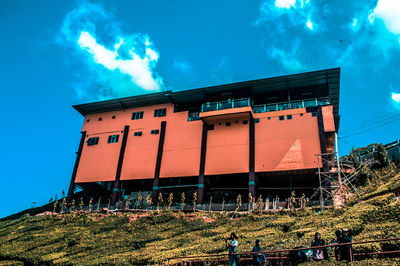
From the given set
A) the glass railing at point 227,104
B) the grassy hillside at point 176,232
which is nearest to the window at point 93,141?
the grassy hillside at point 176,232

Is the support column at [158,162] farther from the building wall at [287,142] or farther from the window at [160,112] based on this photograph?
the building wall at [287,142]

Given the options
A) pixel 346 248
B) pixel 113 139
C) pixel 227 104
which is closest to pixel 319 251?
pixel 346 248

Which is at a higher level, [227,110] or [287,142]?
[227,110]

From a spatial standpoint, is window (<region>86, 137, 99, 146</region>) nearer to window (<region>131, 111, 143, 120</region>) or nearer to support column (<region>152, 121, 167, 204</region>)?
window (<region>131, 111, 143, 120</region>)

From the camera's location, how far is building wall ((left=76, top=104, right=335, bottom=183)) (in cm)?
3431

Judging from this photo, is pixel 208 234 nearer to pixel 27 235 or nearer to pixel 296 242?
pixel 296 242

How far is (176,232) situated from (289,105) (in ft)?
60.0

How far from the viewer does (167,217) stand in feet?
98.7

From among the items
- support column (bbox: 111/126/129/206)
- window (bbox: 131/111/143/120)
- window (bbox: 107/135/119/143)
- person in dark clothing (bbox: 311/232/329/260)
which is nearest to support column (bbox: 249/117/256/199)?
window (bbox: 131/111/143/120)

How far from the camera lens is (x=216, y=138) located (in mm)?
37812

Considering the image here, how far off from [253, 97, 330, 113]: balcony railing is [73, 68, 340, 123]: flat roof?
8.39ft

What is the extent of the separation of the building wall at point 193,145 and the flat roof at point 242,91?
40.4 inches

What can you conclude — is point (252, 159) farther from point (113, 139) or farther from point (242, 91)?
point (113, 139)

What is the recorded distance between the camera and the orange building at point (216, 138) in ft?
114
